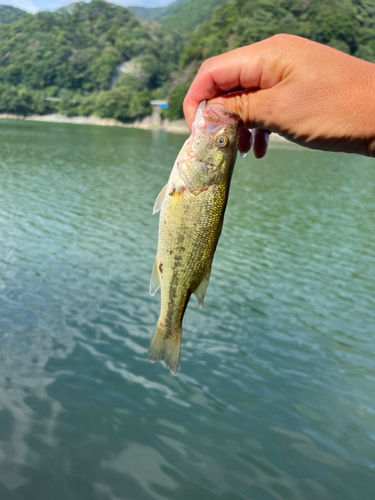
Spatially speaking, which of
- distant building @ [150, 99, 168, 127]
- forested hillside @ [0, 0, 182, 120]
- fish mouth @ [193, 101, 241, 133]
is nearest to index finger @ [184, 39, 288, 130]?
fish mouth @ [193, 101, 241, 133]

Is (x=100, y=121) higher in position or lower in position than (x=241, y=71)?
higher

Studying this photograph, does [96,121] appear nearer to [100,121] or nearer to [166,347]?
[100,121]

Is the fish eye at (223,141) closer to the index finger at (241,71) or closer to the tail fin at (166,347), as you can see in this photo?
the index finger at (241,71)

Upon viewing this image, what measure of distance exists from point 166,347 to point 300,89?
2067 millimetres

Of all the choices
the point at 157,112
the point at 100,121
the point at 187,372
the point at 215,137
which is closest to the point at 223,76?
the point at 215,137

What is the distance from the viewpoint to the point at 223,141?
270 centimetres

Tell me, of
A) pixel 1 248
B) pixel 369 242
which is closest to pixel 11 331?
pixel 1 248

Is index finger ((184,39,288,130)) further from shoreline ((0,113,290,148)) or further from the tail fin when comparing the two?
shoreline ((0,113,290,148))

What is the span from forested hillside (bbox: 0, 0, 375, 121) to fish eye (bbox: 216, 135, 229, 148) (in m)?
110

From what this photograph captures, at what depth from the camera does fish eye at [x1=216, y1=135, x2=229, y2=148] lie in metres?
2.69

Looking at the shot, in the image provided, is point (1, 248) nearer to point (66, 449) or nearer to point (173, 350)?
point (66, 449)

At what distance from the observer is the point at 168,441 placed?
567cm

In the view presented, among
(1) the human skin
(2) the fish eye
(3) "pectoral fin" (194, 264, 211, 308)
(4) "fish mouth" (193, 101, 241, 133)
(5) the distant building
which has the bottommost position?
(3) "pectoral fin" (194, 264, 211, 308)

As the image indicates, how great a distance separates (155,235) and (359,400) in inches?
351
